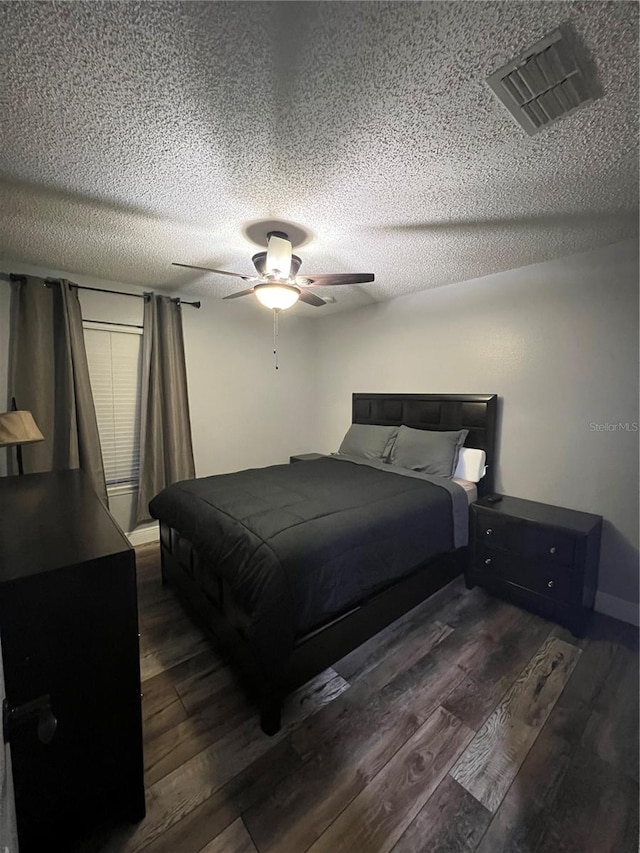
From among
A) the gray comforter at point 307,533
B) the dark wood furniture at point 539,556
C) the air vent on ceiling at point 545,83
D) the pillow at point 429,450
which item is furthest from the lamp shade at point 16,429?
the dark wood furniture at point 539,556

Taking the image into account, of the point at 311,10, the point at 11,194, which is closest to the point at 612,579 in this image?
the point at 311,10

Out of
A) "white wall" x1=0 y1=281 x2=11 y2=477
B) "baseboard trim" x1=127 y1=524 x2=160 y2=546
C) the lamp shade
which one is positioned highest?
"white wall" x1=0 y1=281 x2=11 y2=477

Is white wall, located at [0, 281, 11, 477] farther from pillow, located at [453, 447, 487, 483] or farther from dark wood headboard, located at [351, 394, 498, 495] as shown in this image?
pillow, located at [453, 447, 487, 483]

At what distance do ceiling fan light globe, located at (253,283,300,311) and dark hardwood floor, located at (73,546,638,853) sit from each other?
2111 mm

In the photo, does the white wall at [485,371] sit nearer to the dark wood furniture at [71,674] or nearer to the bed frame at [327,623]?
the bed frame at [327,623]

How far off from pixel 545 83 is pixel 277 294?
1.46 meters

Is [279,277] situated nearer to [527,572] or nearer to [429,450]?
[429,450]

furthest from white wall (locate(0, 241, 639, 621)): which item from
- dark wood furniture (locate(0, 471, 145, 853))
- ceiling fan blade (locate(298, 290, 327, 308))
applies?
dark wood furniture (locate(0, 471, 145, 853))

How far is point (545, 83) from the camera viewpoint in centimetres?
110

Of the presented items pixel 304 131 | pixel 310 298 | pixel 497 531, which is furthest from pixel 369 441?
pixel 304 131

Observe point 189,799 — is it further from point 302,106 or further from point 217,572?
point 302,106

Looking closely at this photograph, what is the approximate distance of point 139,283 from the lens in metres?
3.15

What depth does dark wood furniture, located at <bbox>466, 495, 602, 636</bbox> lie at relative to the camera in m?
2.08

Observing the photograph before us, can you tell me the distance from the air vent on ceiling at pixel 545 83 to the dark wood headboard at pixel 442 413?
78.6 inches
